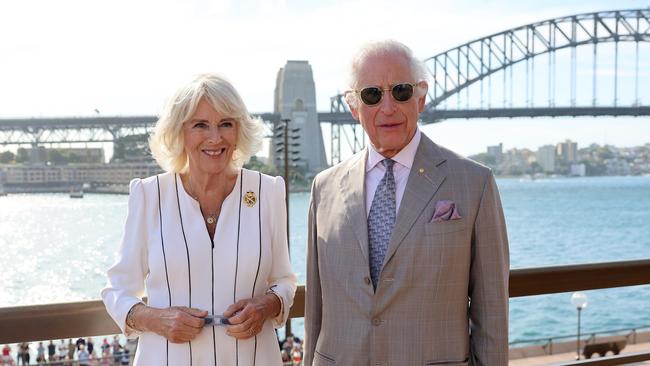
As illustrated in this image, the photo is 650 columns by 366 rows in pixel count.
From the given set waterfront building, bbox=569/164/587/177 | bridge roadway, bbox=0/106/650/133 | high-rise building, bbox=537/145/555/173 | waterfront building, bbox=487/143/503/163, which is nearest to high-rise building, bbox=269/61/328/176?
bridge roadway, bbox=0/106/650/133

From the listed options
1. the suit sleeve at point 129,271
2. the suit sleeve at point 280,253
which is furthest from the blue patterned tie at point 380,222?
the suit sleeve at point 129,271

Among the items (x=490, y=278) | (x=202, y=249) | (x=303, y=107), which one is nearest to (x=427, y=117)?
(x=303, y=107)

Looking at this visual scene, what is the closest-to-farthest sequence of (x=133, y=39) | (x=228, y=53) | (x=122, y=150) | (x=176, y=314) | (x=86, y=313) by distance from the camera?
1. (x=176, y=314)
2. (x=86, y=313)
3. (x=122, y=150)
4. (x=228, y=53)
5. (x=133, y=39)

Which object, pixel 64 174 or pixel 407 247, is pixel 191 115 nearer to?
pixel 407 247

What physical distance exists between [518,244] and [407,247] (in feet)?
142

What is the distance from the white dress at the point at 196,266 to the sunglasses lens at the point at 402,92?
0.45 meters

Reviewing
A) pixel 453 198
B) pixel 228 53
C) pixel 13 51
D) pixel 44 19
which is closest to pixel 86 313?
pixel 453 198

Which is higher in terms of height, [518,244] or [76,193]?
[76,193]

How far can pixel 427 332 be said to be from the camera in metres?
1.60

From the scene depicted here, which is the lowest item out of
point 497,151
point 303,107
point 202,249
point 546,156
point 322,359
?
point 546,156

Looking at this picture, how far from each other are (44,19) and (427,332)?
240 ft

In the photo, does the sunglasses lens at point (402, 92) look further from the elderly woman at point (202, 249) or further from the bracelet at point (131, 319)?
the bracelet at point (131, 319)

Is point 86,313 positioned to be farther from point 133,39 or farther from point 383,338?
point 133,39

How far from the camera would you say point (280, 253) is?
6.19 ft
